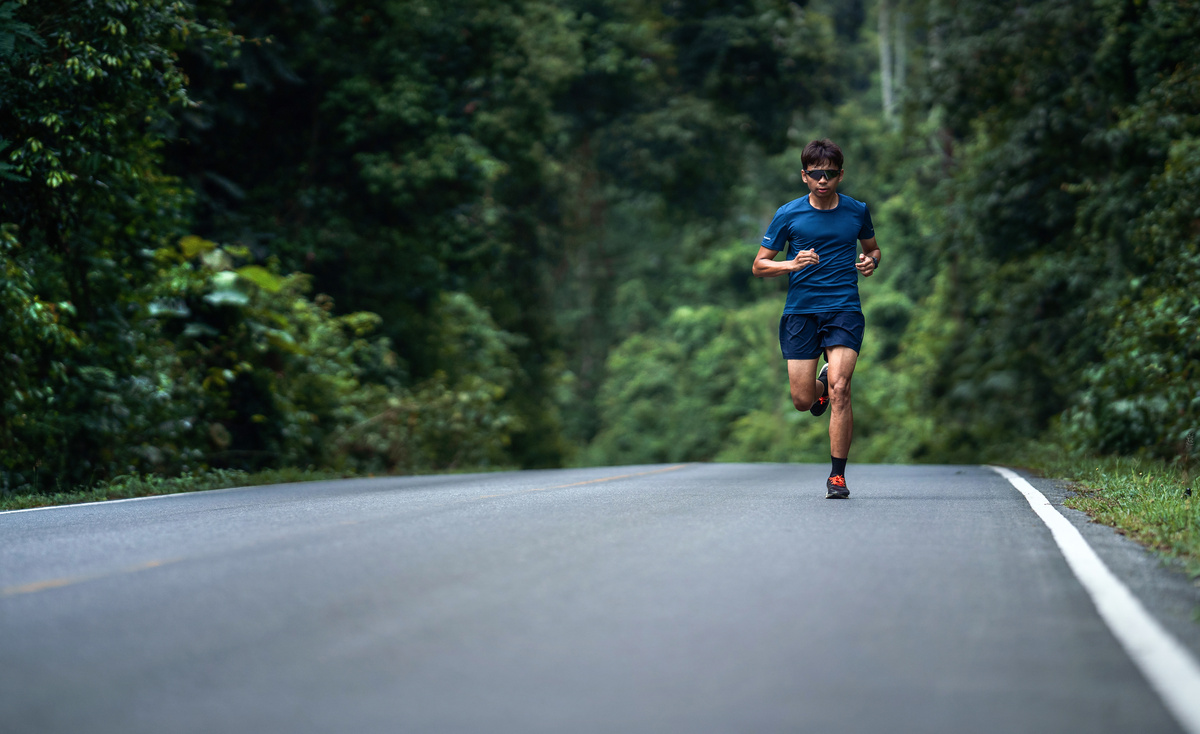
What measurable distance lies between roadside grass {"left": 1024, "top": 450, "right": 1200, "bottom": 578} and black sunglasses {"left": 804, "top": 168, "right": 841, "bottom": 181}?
2.80m

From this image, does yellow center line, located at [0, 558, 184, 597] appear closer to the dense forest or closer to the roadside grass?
the roadside grass

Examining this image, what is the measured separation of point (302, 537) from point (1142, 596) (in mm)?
4221

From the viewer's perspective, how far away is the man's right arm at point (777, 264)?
9945 mm

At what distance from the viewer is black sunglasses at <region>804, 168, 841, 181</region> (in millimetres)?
9875

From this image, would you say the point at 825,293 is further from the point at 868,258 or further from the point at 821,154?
the point at 821,154

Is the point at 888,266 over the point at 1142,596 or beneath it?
over

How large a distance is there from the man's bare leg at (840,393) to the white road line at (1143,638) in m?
2.85

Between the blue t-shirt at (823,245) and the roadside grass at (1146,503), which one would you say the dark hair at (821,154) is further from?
the roadside grass at (1146,503)

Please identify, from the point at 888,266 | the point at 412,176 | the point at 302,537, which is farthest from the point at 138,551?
the point at 888,266

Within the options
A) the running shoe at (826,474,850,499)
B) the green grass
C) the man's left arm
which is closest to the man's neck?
the man's left arm

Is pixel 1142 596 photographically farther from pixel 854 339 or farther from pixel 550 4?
pixel 550 4

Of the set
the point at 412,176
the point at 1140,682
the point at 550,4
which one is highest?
the point at 550,4

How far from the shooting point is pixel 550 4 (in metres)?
30.7

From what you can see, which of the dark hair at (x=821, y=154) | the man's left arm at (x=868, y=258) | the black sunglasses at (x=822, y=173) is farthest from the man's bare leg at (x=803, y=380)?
the dark hair at (x=821, y=154)
